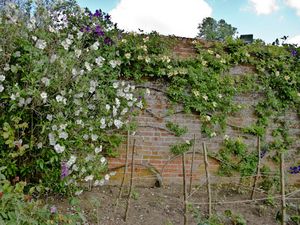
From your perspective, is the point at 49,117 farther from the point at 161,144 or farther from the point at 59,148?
the point at 161,144

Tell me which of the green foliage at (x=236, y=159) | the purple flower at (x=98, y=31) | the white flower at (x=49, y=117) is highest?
the purple flower at (x=98, y=31)

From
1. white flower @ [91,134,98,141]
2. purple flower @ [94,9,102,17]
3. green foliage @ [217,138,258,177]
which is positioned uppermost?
purple flower @ [94,9,102,17]

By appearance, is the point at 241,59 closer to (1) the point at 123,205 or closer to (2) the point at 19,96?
(1) the point at 123,205

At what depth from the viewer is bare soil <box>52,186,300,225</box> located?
11.0 feet

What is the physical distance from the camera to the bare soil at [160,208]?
11.0ft

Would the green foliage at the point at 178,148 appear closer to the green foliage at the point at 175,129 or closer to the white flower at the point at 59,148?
the green foliage at the point at 175,129

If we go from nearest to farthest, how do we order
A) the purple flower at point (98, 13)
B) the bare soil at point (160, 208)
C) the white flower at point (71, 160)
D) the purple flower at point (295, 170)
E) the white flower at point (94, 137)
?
the bare soil at point (160, 208) → the white flower at point (71, 160) → the white flower at point (94, 137) → the purple flower at point (98, 13) → the purple flower at point (295, 170)

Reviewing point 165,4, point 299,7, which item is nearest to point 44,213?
point 165,4

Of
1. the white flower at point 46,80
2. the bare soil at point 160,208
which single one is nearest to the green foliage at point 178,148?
the bare soil at point 160,208

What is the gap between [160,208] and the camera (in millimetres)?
3709

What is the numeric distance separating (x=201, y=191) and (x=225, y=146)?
2.41ft

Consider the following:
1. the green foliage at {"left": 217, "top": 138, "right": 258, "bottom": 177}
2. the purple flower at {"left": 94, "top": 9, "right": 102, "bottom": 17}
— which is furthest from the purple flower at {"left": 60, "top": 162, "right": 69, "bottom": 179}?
the green foliage at {"left": 217, "top": 138, "right": 258, "bottom": 177}

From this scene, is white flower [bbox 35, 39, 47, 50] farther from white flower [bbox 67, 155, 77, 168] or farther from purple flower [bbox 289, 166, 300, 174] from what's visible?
purple flower [bbox 289, 166, 300, 174]

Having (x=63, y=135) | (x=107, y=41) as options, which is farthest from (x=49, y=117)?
(x=107, y=41)
